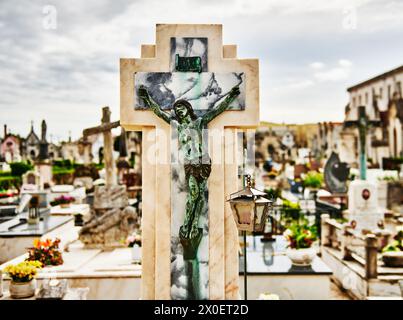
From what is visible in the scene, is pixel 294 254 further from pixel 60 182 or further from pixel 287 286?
pixel 60 182

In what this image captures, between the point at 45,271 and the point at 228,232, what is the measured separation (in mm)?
5024

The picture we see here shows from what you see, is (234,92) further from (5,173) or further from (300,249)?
(5,173)

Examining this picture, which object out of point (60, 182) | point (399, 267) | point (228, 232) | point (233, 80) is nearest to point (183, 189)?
point (228, 232)

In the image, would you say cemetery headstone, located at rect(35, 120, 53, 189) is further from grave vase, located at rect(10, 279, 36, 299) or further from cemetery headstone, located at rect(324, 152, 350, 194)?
grave vase, located at rect(10, 279, 36, 299)

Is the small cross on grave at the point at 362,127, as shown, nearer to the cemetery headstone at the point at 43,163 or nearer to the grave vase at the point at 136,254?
the grave vase at the point at 136,254

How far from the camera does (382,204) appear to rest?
19734 millimetres

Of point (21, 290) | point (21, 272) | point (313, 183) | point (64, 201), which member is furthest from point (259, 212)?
point (313, 183)

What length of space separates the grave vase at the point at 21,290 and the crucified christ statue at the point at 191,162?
3.93m

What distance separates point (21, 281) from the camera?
704cm

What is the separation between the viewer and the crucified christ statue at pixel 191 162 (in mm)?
4098

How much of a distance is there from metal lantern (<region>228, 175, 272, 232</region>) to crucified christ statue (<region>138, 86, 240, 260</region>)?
51 cm

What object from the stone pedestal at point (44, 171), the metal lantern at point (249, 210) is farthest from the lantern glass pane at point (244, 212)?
the stone pedestal at point (44, 171)
